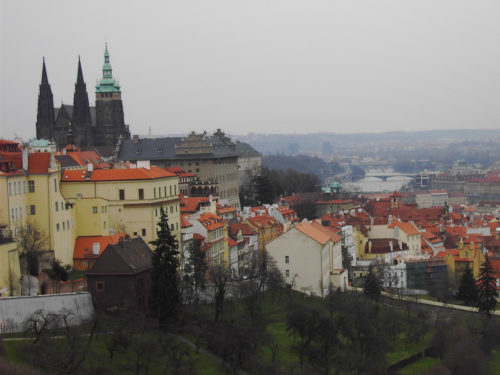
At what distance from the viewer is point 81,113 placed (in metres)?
163

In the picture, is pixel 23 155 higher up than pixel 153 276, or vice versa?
pixel 23 155

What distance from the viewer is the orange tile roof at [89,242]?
5997 cm

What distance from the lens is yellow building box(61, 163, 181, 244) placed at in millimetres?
62812

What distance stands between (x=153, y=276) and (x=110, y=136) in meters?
113

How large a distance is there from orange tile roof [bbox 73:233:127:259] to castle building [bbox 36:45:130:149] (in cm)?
9912

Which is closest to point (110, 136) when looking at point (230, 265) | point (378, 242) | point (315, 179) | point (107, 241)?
point (315, 179)

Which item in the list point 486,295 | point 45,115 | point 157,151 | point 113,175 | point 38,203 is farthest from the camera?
point 45,115

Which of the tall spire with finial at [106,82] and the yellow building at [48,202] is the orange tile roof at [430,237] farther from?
the tall spire with finial at [106,82]

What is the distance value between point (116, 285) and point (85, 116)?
114720mm

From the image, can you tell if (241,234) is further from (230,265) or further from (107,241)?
(107,241)

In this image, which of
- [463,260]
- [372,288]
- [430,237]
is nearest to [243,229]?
[372,288]

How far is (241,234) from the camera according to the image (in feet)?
279

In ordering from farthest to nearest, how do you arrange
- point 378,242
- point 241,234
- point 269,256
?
point 378,242 < point 241,234 < point 269,256

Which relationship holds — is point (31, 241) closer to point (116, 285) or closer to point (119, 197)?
→ point (116, 285)
